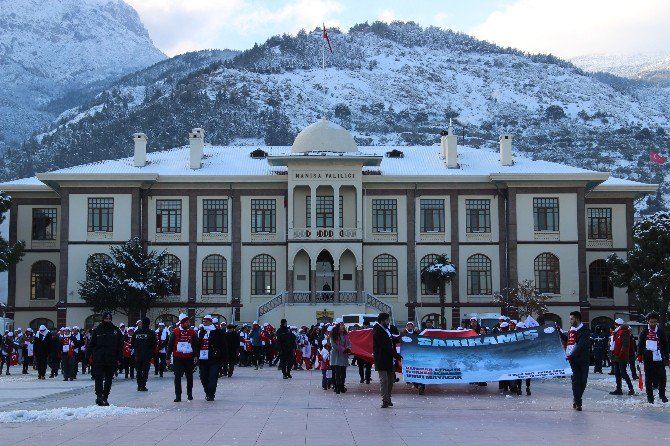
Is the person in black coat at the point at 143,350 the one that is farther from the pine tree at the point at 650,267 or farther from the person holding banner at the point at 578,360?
the pine tree at the point at 650,267

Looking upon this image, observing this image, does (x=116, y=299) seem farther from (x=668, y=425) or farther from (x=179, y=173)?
(x=668, y=425)

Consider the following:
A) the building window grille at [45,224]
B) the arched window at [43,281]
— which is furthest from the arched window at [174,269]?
the building window grille at [45,224]

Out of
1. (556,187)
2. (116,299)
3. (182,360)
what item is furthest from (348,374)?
(556,187)

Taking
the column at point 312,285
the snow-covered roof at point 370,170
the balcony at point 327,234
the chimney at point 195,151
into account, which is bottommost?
the column at point 312,285

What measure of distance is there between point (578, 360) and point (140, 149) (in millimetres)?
49059

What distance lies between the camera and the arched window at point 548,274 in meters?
65.0

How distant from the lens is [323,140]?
66.7m

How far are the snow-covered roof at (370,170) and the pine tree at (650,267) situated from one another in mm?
5453

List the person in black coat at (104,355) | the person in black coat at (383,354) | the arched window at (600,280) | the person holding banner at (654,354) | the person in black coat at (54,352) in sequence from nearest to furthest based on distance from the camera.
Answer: the person in black coat at (104,355) < the person in black coat at (383,354) < the person holding banner at (654,354) < the person in black coat at (54,352) < the arched window at (600,280)

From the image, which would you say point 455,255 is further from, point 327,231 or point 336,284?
→ point 327,231

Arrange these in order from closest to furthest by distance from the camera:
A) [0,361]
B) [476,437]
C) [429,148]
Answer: [476,437] → [0,361] → [429,148]

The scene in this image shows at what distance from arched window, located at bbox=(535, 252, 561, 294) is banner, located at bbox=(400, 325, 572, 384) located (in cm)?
3926

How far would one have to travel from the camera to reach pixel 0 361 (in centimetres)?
4103

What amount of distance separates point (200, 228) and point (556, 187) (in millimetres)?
21300
